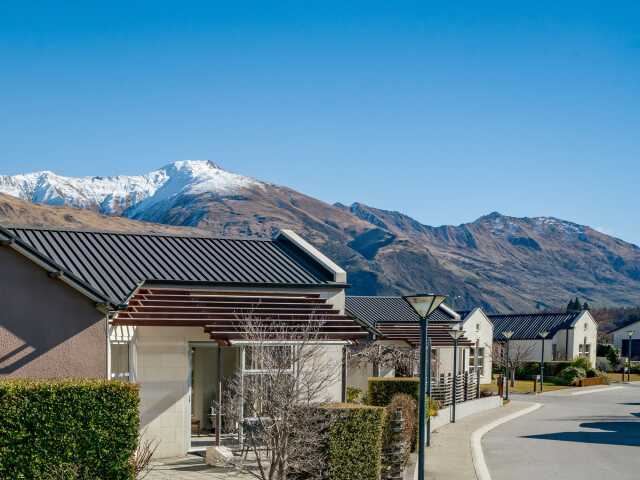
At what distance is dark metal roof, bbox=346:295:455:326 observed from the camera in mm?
44656

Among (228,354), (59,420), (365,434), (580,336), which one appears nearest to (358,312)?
(228,354)

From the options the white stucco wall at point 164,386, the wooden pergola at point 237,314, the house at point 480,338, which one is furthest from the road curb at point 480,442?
the house at point 480,338

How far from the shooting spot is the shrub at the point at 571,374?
6488 cm

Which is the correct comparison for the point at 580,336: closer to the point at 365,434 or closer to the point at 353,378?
the point at 353,378

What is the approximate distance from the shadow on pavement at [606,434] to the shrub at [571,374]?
1087 inches

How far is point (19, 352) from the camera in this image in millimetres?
18578

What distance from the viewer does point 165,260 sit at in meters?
25.9

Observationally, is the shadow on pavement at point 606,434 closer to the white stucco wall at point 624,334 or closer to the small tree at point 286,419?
the small tree at point 286,419

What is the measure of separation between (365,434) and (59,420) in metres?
6.49

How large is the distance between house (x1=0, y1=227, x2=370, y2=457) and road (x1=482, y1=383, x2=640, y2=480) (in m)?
5.84

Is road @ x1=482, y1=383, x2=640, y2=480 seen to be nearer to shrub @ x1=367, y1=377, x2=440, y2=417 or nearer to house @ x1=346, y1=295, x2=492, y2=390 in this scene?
shrub @ x1=367, y1=377, x2=440, y2=417

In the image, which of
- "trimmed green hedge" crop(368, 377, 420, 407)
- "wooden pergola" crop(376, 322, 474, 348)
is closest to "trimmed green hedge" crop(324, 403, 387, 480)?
"trimmed green hedge" crop(368, 377, 420, 407)

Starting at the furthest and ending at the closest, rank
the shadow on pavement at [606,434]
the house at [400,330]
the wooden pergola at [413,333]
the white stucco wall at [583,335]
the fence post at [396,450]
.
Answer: the white stucco wall at [583,335]
the wooden pergola at [413,333]
the house at [400,330]
the shadow on pavement at [606,434]
the fence post at [396,450]

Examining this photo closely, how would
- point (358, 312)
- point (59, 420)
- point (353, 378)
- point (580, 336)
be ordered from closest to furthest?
point (59, 420) → point (353, 378) → point (358, 312) → point (580, 336)
